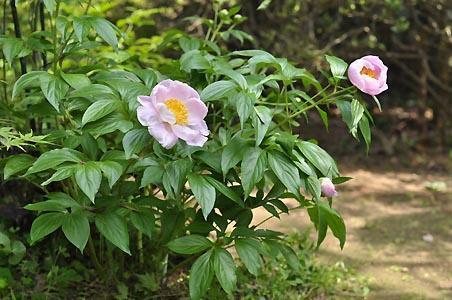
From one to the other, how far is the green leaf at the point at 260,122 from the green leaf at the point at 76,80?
598 mm

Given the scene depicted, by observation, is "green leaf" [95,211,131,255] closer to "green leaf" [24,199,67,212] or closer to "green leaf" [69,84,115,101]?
"green leaf" [24,199,67,212]

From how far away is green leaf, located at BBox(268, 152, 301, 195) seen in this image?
197cm

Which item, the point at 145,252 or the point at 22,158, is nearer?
the point at 22,158

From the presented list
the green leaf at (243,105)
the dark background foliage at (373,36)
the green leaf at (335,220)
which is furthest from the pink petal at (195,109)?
the dark background foliage at (373,36)

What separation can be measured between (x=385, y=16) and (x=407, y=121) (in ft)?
4.25

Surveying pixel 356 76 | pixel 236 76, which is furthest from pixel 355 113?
pixel 236 76

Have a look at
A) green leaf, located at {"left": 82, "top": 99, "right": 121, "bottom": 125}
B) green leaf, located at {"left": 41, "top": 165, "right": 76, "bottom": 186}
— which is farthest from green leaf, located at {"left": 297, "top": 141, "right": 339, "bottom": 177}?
green leaf, located at {"left": 41, "top": 165, "right": 76, "bottom": 186}

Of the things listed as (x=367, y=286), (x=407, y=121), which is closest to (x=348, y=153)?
(x=407, y=121)

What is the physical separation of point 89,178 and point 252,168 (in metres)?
0.48

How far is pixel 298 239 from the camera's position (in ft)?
10.5

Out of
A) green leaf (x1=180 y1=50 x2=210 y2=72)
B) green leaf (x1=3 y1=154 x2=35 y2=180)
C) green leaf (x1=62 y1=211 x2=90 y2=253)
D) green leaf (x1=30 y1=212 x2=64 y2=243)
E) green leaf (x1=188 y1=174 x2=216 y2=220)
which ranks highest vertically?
green leaf (x1=180 y1=50 x2=210 y2=72)

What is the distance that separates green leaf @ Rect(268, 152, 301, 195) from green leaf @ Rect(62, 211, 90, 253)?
1.98ft

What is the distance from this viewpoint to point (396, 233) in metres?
3.59

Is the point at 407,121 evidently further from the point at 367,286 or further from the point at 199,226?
the point at 199,226
